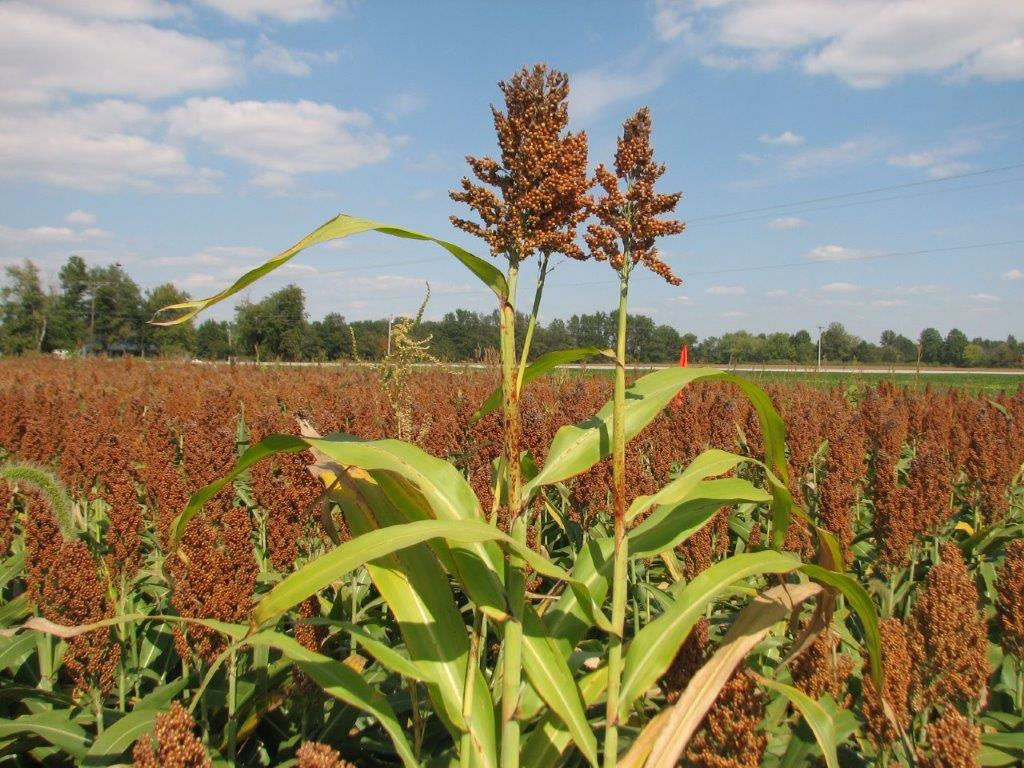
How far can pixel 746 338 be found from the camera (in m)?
67.8

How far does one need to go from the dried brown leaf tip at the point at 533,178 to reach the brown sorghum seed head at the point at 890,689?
4.10 feet

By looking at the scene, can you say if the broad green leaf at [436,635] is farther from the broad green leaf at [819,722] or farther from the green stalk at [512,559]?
the broad green leaf at [819,722]

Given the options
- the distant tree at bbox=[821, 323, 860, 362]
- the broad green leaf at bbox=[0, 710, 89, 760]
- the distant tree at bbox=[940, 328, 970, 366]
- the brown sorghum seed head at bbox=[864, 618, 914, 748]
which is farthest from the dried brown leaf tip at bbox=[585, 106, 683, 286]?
the distant tree at bbox=[940, 328, 970, 366]

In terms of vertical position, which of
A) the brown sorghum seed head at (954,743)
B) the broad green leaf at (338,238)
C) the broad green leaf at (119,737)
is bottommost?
the broad green leaf at (119,737)

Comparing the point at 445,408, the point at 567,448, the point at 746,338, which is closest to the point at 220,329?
the point at 746,338

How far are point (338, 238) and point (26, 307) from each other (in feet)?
248

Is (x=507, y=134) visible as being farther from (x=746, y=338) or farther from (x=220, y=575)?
(x=746, y=338)

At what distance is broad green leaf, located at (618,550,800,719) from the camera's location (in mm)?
1644

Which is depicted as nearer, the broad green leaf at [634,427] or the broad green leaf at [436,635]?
the broad green leaf at [436,635]

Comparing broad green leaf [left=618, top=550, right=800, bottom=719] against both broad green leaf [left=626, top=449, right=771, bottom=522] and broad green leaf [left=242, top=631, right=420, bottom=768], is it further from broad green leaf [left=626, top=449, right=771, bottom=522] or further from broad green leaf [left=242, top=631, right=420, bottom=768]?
broad green leaf [left=242, top=631, right=420, bottom=768]

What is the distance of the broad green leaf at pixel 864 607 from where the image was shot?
5.29 ft

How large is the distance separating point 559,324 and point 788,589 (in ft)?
74.8

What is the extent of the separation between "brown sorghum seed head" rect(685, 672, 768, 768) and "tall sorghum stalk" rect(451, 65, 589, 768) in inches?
17.0

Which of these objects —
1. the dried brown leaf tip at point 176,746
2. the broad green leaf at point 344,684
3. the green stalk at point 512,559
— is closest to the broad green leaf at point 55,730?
the broad green leaf at point 344,684
